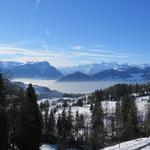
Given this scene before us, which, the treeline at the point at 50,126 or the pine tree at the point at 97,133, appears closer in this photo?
the treeline at the point at 50,126

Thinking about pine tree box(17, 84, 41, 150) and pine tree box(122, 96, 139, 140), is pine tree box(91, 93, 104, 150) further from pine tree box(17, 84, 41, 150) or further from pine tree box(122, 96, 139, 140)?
pine tree box(17, 84, 41, 150)

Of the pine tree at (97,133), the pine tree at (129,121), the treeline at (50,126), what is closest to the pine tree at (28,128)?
the treeline at (50,126)

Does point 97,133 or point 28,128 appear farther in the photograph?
point 97,133

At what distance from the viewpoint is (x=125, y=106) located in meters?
106

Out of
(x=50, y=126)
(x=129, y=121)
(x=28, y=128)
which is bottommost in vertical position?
(x=50, y=126)

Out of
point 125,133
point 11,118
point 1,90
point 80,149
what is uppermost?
point 1,90

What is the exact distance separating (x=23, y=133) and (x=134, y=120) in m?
60.3

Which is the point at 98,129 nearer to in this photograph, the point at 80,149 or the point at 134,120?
the point at 134,120

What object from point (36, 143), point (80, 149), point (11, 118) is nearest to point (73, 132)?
point (80, 149)

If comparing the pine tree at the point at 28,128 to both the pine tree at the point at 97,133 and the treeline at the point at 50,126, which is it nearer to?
the treeline at the point at 50,126

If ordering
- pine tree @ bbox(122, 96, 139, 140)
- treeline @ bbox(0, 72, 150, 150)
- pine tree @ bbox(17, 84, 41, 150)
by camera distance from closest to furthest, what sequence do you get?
pine tree @ bbox(17, 84, 41, 150), treeline @ bbox(0, 72, 150, 150), pine tree @ bbox(122, 96, 139, 140)

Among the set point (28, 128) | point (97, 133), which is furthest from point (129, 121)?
point (28, 128)

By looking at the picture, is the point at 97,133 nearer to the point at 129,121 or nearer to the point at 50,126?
the point at 129,121

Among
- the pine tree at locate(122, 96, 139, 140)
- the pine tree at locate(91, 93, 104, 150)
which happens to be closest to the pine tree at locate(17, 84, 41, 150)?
the pine tree at locate(122, 96, 139, 140)
